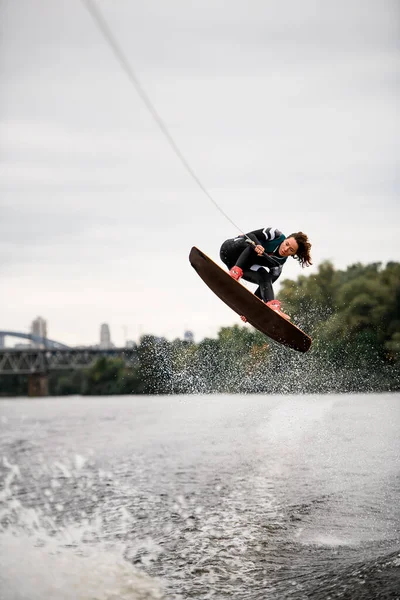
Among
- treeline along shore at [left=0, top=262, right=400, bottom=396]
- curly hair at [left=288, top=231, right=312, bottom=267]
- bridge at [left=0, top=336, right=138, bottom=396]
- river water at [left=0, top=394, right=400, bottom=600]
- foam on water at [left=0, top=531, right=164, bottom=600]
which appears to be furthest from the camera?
bridge at [left=0, top=336, right=138, bottom=396]

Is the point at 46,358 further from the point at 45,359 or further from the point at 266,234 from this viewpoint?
the point at 266,234

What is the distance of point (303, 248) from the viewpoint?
12430 millimetres

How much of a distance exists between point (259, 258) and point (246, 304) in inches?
33.4

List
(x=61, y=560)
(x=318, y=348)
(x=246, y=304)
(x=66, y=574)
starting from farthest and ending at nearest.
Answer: (x=318, y=348) → (x=61, y=560) → (x=66, y=574) → (x=246, y=304)

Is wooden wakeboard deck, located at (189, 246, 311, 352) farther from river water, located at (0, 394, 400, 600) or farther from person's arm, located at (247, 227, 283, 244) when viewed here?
river water, located at (0, 394, 400, 600)

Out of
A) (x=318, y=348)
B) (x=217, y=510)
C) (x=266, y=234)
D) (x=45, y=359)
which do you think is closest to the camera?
(x=266, y=234)

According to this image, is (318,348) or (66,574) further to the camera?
(318,348)

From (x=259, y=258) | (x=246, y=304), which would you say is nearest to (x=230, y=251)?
(x=259, y=258)

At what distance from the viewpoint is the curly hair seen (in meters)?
12.4

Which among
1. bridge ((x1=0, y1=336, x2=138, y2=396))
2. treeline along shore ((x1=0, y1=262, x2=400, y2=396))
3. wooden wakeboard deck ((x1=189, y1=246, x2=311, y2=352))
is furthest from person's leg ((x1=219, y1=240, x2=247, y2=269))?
bridge ((x1=0, y1=336, x2=138, y2=396))

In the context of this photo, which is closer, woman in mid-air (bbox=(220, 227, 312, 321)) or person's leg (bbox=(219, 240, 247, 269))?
woman in mid-air (bbox=(220, 227, 312, 321))

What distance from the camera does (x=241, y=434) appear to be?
46125 mm

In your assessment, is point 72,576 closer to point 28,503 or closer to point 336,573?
point 336,573

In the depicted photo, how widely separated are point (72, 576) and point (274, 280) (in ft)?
38.2
